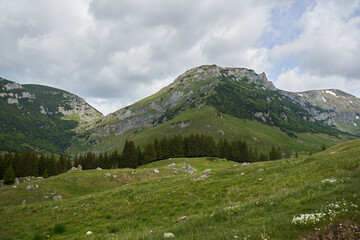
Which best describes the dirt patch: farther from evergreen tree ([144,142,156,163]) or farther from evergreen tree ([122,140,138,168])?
evergreen tree ([144,142,156,163])

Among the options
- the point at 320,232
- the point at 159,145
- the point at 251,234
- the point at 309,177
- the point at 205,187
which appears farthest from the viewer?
the point at 159,145

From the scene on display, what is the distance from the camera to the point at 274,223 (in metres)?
7.40

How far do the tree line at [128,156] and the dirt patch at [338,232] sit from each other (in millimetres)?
Result: 77891

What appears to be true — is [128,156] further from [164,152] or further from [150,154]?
[164,152]

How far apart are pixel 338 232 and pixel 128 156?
92391 mm

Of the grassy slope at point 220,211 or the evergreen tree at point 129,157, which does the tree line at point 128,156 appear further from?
the grassy slope at point 220,211

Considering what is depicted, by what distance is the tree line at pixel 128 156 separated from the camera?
7461cm

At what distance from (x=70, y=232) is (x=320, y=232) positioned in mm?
16511

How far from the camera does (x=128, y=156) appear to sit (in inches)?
3615

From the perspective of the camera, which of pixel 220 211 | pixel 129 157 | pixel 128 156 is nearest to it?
pixel 220 211

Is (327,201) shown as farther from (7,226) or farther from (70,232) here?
(7,226)

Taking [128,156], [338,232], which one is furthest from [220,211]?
[128,156]

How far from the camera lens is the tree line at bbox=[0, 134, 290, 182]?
74606mm

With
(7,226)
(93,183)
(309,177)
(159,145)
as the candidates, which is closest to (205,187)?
(309,177)
